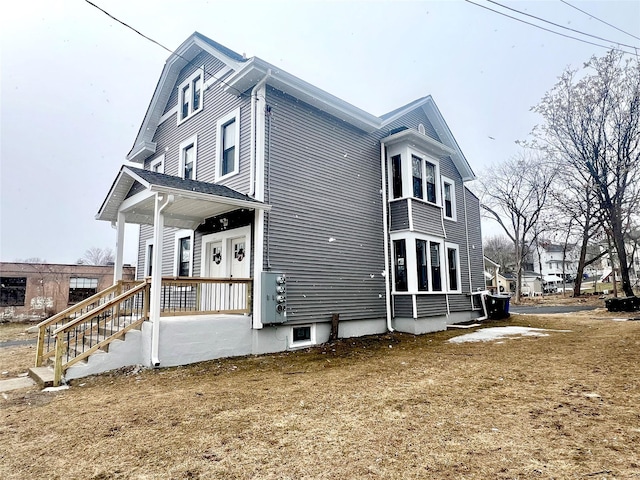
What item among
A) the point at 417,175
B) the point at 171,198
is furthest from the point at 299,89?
the point at 417,175

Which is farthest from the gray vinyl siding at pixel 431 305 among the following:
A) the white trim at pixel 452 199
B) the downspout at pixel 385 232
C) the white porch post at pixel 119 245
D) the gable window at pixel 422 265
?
the white porch post at pixel 119 245

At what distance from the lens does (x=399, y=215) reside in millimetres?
11617

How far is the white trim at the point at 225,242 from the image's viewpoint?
8630mm

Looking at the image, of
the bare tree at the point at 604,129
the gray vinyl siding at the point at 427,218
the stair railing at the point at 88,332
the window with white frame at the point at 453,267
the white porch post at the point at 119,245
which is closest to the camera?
the stair railing at the point at 88,332

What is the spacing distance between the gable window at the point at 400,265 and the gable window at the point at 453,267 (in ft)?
9.68

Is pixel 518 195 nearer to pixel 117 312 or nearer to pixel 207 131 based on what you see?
pixel 207 131

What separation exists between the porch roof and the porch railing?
5.24 feet

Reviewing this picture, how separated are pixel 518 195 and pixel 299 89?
1092 inches

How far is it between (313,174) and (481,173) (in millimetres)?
28351

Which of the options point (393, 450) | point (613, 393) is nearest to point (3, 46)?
point (393, 450)

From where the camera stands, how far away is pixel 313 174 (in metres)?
9.80

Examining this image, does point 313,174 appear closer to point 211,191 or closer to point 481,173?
point 211,191

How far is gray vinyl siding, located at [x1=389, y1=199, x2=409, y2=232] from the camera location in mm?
11453

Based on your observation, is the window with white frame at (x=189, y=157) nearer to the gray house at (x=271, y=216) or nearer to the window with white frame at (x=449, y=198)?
the gray house at (x=271, y=216)
